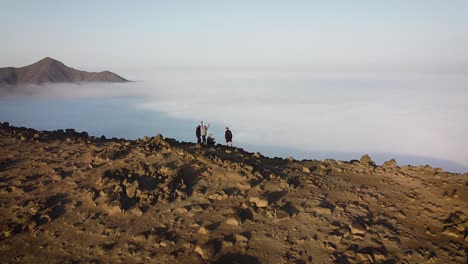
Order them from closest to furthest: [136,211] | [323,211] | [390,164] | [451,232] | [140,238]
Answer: [140,238] < [451,232] < [136,211] < [323,211] < [390,164]

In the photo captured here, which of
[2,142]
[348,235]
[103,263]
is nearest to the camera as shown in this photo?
[103,263]

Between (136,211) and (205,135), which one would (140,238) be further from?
(205,135)

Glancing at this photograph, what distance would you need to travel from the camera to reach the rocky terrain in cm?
1148

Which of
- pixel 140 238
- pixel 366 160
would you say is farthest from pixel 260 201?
pixel 366 160

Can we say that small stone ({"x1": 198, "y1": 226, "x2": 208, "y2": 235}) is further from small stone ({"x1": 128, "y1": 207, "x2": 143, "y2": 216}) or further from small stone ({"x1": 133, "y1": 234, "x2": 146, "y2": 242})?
small stone ({"x1": 128, "y1": 207, "x2": 143, "y2": 216})

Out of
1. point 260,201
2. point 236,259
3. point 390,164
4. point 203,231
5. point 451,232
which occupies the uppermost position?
point 390,164

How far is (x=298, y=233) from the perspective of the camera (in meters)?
12.4

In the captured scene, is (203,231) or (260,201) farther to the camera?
(260,201)

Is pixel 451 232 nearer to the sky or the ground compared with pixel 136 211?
nearer to the sky

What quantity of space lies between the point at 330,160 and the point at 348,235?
8221 millimetres

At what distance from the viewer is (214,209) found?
13.5m

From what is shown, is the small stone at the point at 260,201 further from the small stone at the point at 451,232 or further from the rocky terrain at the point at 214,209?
the small stone at the point at 451,232

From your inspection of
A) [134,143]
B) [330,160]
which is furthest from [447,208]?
[134,143]

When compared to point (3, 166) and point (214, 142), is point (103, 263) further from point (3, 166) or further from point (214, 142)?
point (214, 142)
